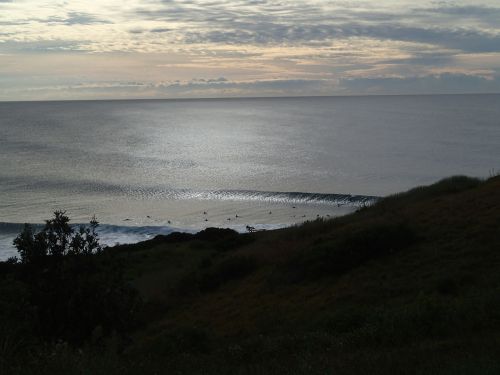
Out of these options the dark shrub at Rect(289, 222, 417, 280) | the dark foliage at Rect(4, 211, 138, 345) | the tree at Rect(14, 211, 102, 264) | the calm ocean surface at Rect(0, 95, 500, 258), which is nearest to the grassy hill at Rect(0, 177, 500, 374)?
the dark shrub at Rect(289, 222, 417, 280)

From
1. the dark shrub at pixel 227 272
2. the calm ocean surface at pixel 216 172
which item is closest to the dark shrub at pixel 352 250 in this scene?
the dark shrub at pixel 227 272

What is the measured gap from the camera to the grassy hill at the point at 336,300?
26.9ft

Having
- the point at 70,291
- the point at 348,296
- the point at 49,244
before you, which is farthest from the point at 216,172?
the point at 70,291

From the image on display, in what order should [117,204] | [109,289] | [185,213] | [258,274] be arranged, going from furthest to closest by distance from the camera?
[117,204], [185,213], [258,274], [109,289]

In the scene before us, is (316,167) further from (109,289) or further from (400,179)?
(109,289)

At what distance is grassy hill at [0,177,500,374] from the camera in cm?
820

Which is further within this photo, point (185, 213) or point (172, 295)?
point (185, 213)

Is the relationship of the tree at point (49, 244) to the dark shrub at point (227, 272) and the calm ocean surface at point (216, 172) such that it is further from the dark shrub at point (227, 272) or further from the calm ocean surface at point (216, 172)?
the calm ocean surface at point (216, 172)

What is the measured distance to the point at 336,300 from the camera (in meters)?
16.5

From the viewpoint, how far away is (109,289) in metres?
13.5

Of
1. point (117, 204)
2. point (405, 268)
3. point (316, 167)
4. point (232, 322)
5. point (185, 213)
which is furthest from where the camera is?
point (316, 167)

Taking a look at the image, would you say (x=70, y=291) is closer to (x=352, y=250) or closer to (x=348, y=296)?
(x=348, y=296)

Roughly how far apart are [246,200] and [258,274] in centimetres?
3837

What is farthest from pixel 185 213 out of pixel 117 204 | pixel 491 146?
pixel 491 146
